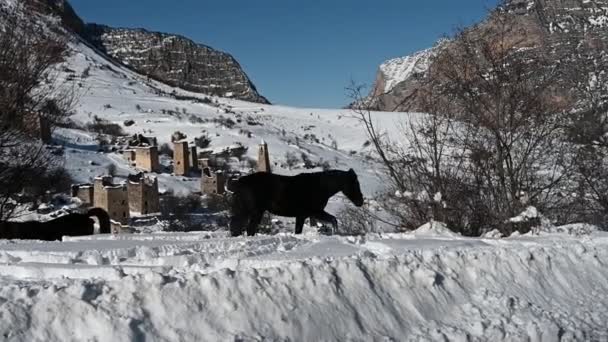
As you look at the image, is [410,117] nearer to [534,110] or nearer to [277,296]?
[534,110]

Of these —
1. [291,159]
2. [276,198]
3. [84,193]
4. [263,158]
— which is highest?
[276,198]

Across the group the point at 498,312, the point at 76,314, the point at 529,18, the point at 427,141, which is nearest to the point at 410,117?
the point at 427,141

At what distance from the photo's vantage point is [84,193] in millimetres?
60469

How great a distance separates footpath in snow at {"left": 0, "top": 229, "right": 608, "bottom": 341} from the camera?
5.07 meters

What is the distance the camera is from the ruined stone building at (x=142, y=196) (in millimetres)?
60062

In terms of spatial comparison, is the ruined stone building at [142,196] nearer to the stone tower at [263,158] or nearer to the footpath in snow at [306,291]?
the stone tower at [263,158]

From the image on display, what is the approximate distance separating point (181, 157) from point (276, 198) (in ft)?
255

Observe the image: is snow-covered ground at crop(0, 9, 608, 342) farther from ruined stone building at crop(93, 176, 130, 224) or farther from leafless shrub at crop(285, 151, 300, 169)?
leafless shrub at crop(285, 151, 300, 169)

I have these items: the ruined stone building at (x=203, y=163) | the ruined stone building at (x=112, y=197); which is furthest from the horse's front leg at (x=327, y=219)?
the ruined stone building at (x=203, y=163)

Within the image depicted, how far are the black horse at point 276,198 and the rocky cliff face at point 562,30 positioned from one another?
7.62m

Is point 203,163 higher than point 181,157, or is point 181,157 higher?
point 181,157

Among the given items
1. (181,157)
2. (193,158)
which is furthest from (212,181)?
(181,157)

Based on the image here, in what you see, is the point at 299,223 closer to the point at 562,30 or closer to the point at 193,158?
the point at 562,30

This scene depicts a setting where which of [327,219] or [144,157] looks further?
[144,157]
